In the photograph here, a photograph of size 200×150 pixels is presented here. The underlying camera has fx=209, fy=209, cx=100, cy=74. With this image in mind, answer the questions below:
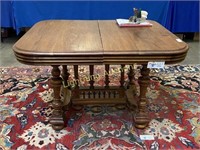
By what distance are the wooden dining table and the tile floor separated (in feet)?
3.90

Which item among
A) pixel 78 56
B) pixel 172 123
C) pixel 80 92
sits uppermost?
pixel 78 56

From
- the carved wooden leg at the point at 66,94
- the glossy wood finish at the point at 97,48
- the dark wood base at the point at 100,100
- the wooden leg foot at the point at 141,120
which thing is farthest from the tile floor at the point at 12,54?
the wooden leg foot at the point at 141,120

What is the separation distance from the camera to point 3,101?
1.85 m

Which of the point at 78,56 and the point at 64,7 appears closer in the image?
the point at 78,56

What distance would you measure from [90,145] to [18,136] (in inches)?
19.9

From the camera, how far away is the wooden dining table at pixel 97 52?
117 cm

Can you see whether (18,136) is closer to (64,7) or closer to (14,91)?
(14,91)

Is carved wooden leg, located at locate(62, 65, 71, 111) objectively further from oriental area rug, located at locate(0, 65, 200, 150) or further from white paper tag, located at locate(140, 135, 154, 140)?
white paper tag, located at locate(140, 135, 154, 140)

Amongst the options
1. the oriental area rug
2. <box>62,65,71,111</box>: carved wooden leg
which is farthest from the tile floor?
<box>62,65,71,111</box>: carved wooden leg

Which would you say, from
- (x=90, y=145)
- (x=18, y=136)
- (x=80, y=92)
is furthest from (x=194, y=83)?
(x=18, y=136)

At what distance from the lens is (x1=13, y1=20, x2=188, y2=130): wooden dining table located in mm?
1172

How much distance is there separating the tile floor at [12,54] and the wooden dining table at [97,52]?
1190 millimetres

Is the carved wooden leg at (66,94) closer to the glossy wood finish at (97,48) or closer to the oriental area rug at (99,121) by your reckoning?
the oriental area rug at (99,121)

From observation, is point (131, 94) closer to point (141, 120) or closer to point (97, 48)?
point (141, 120)
